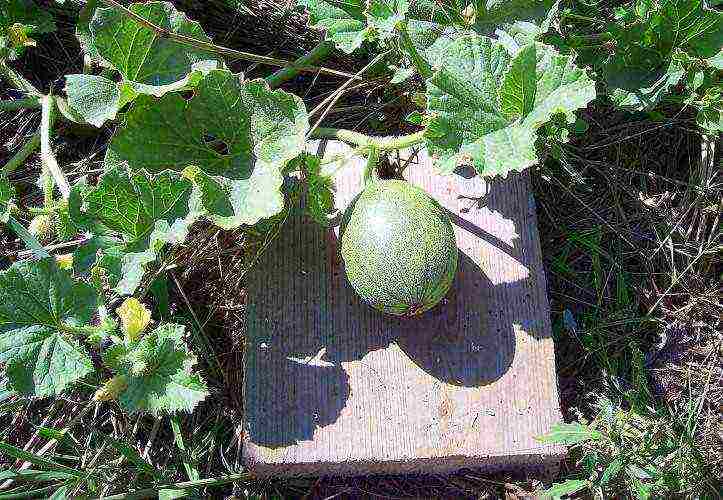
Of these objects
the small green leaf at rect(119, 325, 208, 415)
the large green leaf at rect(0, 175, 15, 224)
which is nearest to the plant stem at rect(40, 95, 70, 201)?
the large green leaf at rect(0, 175, 15, 224)

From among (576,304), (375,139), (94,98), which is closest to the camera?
(94,98)

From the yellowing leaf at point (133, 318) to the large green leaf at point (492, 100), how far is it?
104 cm

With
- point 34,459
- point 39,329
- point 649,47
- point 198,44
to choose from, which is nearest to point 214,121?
point 198,44

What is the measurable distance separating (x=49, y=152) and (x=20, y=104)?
0.41 m

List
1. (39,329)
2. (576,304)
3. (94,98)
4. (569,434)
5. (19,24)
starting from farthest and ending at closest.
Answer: (576,304) < (19,24) < (94,98) < (569,434) < (39,329)

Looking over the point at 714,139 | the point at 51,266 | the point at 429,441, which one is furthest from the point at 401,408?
the point at 714,139

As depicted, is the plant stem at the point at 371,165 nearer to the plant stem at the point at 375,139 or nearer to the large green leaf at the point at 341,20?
the plant stem at the point at 375,139

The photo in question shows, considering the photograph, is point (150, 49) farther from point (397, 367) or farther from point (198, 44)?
point (397, 367)

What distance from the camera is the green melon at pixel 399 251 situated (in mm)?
2525

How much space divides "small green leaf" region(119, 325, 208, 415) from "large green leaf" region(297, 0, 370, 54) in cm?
111

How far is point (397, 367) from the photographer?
2781 millimetres

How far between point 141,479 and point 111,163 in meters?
1.13

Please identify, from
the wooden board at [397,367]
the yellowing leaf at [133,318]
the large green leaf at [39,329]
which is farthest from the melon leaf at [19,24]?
the wooden board at [397,367]

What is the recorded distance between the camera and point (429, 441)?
2.73 meters
